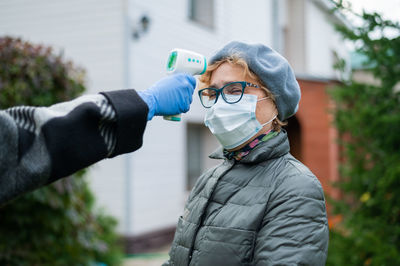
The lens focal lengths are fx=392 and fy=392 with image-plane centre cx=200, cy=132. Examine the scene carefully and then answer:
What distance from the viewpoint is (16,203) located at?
149 inches

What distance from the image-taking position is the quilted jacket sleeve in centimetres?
142

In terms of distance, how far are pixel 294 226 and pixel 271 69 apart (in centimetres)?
70

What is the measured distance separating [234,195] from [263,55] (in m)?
0.65

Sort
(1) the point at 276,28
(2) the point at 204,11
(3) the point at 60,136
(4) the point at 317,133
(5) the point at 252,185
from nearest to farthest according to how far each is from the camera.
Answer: (3) the point at 60,136, (5) the point at 252,185, (4) the point at 317,133, (2) the point at 204,11, (1) the point at 276,28

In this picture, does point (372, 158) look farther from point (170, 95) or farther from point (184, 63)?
point (170, 95)

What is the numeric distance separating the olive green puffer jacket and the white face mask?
0.10 metres

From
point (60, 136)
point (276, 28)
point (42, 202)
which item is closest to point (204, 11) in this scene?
point (276, 28)

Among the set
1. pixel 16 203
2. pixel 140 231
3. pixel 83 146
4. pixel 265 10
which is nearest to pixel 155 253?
pixel 140 231

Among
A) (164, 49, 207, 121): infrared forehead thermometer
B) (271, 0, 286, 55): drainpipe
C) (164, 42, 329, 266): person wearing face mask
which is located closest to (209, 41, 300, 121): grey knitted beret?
(164, 42, 329, 266): person wearing face mask

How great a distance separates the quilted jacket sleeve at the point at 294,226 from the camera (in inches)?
56.1

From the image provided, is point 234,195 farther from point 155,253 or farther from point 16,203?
point 155,253

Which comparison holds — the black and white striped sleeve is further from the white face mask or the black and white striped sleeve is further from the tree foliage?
the tree foliage

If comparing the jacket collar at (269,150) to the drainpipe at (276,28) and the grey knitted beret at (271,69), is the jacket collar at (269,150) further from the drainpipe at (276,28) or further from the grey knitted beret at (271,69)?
the drainpipe at (276,28)

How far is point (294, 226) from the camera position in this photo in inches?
57.7
